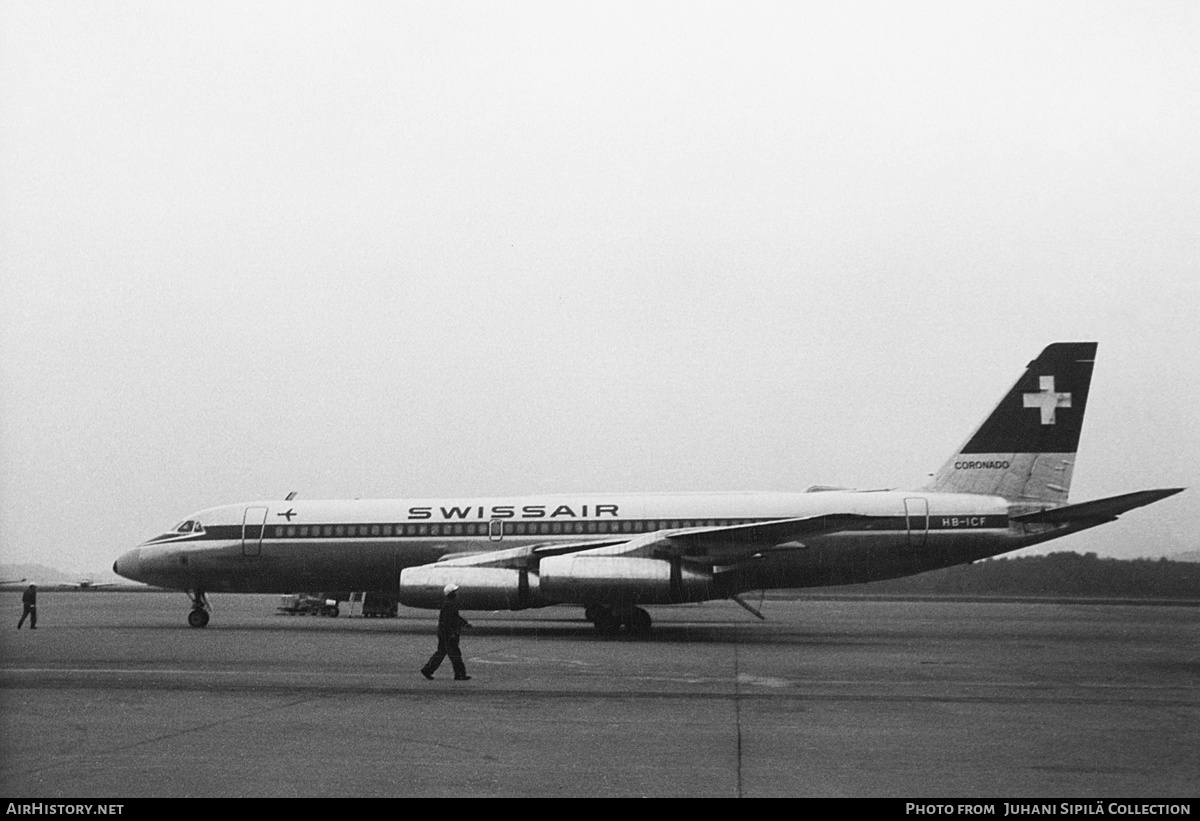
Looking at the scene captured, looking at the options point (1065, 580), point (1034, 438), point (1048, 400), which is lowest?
point (1065, 580)

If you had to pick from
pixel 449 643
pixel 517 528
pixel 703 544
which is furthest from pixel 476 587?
pixel 449 643

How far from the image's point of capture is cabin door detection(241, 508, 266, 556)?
2467 cm

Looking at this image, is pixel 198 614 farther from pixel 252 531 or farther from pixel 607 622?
pixel 607 622

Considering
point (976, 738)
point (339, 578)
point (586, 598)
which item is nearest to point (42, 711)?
point (976, 738)

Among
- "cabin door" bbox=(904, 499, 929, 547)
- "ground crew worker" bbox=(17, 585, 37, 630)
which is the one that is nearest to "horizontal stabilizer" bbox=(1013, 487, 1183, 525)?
"cabin door" bbox=(904, 499, 929, 547)

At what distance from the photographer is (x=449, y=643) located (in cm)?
1327

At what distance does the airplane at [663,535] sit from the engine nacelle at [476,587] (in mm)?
29

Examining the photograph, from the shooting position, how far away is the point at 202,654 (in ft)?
54.5

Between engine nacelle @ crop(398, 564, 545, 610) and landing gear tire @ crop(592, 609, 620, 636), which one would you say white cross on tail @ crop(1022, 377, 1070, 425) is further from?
engine nacelle @ crop(398, 564, 545, 610)

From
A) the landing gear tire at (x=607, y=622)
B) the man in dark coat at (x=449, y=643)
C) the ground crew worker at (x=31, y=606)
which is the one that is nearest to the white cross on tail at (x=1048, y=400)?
the landing gear tire at (x=607, y=622)

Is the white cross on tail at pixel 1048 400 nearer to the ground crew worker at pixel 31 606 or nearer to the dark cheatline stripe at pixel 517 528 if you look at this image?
the dark cheatline stripe at pixel 517 528

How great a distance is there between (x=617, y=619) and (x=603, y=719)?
12186 mm

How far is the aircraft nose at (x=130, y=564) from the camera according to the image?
1003 inches

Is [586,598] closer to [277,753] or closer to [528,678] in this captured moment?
[528,678]
